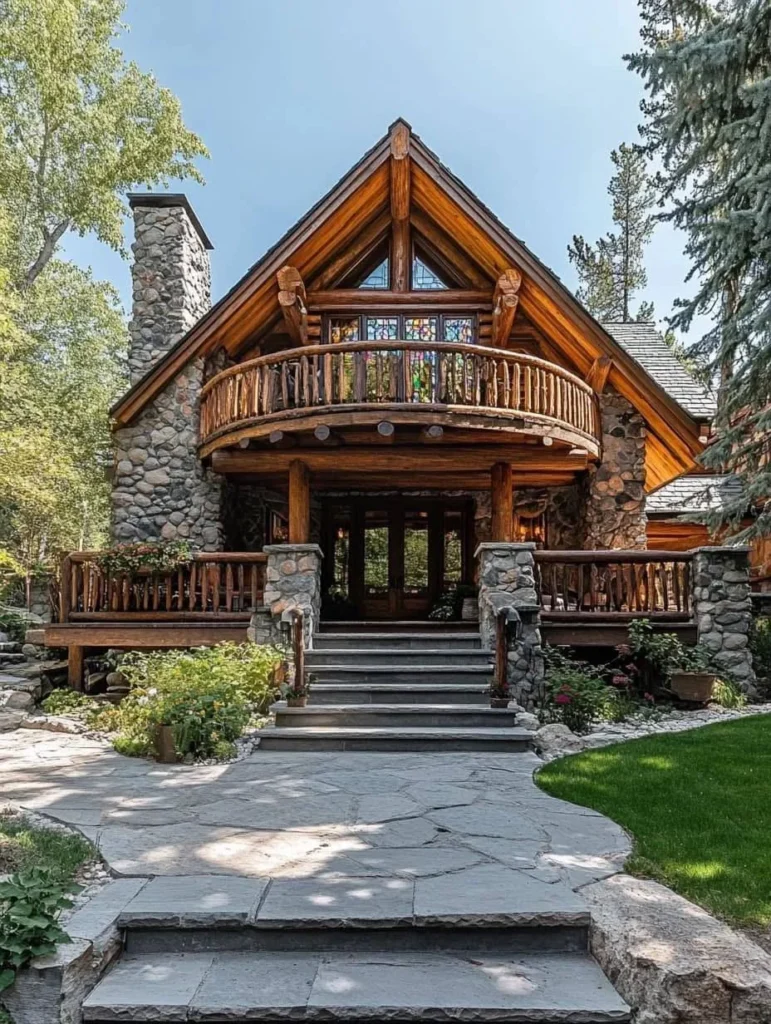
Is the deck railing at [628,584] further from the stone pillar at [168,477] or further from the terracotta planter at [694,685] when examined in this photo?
the stone pillar at [168,477]

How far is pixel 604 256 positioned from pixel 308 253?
23.9m

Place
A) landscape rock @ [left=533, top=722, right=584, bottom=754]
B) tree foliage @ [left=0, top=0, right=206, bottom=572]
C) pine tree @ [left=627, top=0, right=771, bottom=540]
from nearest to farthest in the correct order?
pine tree @ [left=627, top=0, right=771, bottom=540] < landscape rock @ [left=533, top=722, right=584, bottom=754] < tree foliage @ [left=0, top=0, right=206, bottom=572]

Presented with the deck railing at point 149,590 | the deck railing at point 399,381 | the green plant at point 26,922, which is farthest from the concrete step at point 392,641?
the green plant at point 26,922

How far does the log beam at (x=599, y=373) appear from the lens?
39.1 ft

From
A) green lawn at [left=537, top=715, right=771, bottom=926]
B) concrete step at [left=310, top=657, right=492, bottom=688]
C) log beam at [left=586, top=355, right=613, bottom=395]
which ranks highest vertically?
log beam at [left=586, top=355, right=613, bottom=395]

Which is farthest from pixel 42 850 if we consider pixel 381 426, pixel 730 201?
pixel 730 201

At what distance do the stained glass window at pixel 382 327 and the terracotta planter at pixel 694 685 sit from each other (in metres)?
7.68

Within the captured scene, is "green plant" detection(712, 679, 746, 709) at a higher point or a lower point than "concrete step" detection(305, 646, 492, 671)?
lower

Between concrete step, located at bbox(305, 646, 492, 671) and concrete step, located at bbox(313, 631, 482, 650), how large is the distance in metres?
0.43

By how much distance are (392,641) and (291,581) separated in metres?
1.59

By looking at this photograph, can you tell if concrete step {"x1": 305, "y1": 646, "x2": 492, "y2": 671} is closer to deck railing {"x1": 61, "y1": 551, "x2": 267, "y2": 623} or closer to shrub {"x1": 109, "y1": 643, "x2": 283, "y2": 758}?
shrub {"x1": 109, "y1": 643, "x2": 283, "y2": 758}

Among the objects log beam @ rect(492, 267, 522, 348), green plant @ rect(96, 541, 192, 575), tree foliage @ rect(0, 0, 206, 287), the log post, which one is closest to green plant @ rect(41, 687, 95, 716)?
green plant @ rect(96, 541, 192, 575)

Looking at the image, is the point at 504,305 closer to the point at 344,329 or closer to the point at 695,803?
the point at 344,329

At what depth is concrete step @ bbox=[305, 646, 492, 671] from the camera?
8.95m
